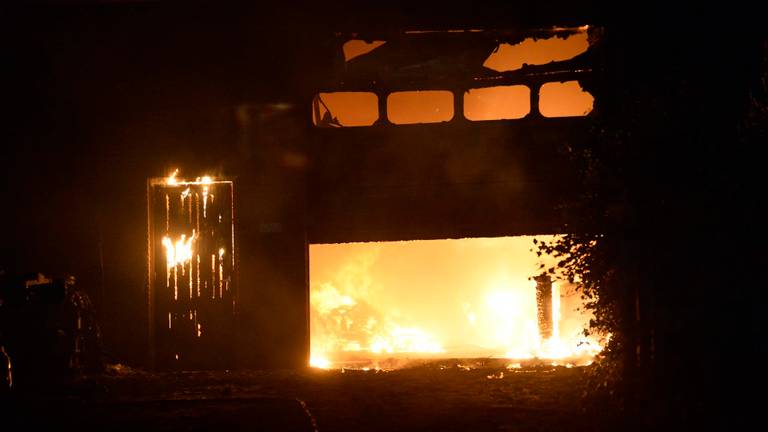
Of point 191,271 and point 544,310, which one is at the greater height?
point 191,271

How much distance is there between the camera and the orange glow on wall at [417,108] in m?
15.7

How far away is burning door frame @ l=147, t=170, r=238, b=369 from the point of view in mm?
14758

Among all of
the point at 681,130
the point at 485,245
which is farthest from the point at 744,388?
the point at 485,245

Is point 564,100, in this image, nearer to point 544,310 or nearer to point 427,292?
point 544,310

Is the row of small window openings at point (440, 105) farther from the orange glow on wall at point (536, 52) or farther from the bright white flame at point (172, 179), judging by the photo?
the bright white flame at point (172, 179)

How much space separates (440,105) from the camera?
16062mm

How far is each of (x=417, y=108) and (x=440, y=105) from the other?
497 mm

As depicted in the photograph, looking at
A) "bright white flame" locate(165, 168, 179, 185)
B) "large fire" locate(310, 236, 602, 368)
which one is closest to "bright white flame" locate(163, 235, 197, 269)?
"bright white flame" locate(165, 168, 179, 185)

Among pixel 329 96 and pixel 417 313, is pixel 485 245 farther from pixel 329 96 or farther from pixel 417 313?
pixel 329 96

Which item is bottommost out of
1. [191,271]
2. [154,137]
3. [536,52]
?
[191,271]

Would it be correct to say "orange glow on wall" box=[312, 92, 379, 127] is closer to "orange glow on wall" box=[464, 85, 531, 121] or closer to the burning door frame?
"orange glow on wall" box=[464, 85, 531, 121]

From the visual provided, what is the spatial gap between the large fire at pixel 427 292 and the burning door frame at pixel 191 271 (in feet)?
35.9

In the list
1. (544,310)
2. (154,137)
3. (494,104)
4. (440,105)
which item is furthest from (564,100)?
(154,137)

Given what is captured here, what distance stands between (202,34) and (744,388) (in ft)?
34.6
